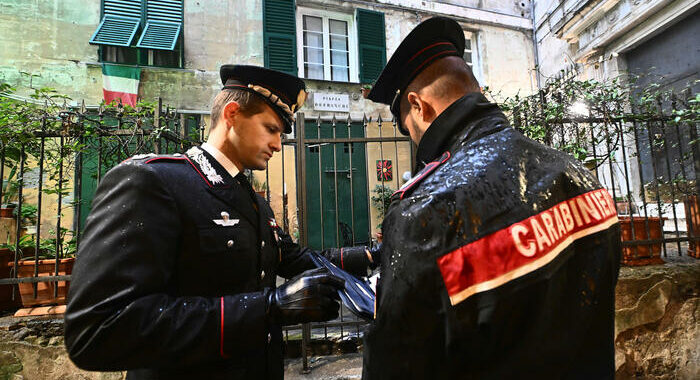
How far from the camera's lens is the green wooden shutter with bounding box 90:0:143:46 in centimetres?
733

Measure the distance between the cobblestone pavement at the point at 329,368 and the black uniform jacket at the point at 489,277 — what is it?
261 cm

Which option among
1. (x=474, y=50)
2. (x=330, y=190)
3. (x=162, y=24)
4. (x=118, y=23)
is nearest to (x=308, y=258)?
(x=330, y=190)

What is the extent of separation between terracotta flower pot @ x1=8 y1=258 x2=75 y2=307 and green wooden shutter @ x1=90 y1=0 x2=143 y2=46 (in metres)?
6.10

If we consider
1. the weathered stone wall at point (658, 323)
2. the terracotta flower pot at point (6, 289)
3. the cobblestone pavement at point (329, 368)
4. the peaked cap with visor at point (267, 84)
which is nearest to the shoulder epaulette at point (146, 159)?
the peaked cap with visor at point (267, 84)

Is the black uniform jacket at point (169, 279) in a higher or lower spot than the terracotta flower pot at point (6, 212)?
lower

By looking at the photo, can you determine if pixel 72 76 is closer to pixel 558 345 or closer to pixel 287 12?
pixel 287 12

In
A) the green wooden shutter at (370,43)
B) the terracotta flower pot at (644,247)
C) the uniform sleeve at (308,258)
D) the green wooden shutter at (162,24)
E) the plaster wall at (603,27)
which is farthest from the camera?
the green wooden shutter at (370,43)

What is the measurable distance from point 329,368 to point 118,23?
340 inches

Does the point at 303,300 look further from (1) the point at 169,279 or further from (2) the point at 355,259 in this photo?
(2) the point at 355,259

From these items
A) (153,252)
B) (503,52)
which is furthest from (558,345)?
(503,52)

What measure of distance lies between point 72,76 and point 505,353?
31.6 ft

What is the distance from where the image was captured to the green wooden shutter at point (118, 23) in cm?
733

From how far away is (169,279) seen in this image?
1.14 meters

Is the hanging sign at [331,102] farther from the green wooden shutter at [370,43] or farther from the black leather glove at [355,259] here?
the black leather glove at [355,259]
